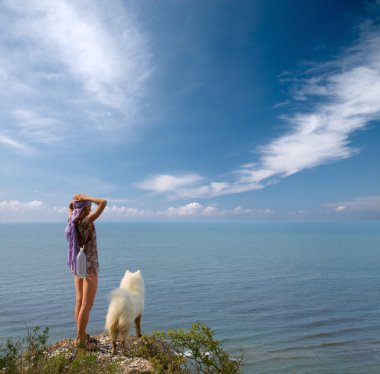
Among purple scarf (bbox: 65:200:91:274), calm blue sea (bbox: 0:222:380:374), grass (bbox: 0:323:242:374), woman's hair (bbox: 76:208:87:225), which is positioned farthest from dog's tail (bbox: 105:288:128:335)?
calm blue sea (bbox: 0:222:380:374)

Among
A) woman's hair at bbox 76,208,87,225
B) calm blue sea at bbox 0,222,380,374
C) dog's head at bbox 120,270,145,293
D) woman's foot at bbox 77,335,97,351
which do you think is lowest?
calm blue sea at bbox 0,222,380,374

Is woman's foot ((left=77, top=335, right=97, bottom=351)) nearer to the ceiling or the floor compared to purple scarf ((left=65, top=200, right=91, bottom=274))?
nearer to the floor

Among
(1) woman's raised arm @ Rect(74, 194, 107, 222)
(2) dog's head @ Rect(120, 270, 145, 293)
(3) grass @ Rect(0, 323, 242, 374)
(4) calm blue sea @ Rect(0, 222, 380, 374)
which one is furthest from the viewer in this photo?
(4) calm blue sea @ Rect(0, 222, 380, 374)

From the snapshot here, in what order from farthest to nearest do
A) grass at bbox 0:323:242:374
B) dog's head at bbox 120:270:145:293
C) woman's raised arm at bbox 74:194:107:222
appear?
dog's head at bbox 120:270:145:293 → woman's raised arm at bbox 74:194:107:222 → grass at bbox 0:323:242:374

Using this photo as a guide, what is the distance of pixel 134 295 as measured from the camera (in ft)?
26.5

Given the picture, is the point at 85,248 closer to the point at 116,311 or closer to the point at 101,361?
the point at 116,311

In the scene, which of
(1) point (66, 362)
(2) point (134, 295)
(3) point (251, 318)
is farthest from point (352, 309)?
(1) point (66, 362)

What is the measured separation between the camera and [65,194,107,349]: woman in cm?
706

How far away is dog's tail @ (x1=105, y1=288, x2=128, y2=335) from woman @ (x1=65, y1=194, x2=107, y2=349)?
0.55 metres

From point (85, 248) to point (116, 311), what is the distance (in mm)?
1716

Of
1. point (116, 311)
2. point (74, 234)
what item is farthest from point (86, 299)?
point (74, 234)

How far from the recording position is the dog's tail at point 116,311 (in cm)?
739

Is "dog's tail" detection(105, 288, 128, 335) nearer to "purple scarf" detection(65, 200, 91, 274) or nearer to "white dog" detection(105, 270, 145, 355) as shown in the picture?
"white dog" detection(105, 270, 145, 355)

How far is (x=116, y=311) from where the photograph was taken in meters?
7.43
